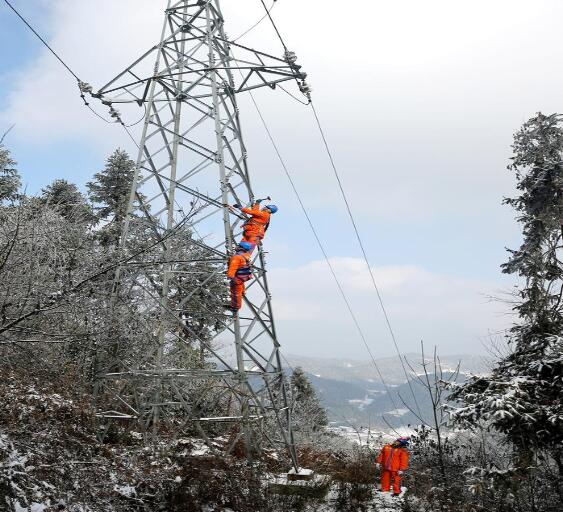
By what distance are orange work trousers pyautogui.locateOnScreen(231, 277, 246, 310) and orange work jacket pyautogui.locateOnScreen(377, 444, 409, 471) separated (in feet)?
15.5

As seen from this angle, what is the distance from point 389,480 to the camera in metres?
9.98

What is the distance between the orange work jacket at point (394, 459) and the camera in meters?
9.84

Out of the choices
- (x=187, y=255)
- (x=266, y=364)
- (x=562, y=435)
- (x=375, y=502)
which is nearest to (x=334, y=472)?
(x=375, y=502)

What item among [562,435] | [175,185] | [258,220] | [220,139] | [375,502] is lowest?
[375,502]

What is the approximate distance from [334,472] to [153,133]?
782 cm

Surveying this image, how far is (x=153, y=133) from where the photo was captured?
9.36 m

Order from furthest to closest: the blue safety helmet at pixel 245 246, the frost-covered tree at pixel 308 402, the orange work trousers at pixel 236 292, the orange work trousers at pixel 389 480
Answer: the frost-covered tree at pixel 308 402, the orange work trousers at pixel 389 480, the blue safety helmet at pixel 245 246, the orange work trousers at pixel 236 292

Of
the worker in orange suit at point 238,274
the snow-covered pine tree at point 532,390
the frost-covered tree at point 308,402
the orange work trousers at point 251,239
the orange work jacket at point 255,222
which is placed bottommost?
the frost-covered tree at point 308,402

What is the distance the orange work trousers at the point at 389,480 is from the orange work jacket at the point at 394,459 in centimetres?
11

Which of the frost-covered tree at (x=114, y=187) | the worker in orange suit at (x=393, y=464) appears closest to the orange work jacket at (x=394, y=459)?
the worker in orange suit at (x=393, y=464)

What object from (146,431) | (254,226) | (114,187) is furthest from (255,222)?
(114,187)

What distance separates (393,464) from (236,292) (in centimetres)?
511

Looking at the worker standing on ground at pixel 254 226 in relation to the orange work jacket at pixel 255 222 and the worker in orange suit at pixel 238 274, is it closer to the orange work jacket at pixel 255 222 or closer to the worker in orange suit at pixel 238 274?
the orange work jacket at pixel 255 222

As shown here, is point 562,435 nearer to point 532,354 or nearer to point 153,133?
point 532,354
